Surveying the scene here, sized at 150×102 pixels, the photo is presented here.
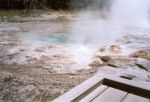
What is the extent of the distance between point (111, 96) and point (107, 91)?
0.32 feet

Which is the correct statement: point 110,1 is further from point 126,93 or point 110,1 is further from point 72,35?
point 126,93

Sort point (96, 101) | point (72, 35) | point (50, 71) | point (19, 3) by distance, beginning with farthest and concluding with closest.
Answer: point (19, 3) → point (72, 35) → point (50, 71) → point (96, 101)

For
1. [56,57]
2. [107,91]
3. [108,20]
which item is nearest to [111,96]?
[107,91]

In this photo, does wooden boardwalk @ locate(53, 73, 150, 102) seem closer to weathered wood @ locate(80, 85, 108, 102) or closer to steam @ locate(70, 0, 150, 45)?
weathered wood @ locate(80, 85, 108, 102)

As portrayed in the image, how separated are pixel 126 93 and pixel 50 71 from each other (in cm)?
154

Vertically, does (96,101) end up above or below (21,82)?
above

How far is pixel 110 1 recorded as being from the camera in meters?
12.1

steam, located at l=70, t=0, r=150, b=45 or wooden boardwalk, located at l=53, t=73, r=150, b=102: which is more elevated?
wooden boardwalk, located at l=53, t=73, r=150, b=102

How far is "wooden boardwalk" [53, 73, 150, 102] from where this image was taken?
2.09m

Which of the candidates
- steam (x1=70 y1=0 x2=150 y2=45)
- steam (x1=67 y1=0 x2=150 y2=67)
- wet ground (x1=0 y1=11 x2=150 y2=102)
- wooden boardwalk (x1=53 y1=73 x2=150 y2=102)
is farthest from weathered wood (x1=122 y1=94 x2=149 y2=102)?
steam (x1=70 y1=0 x2=150 y2=45)

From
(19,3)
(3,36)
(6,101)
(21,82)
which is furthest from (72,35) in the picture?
(19,3)

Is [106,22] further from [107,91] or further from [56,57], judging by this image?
[107,91]

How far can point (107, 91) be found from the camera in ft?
7.42

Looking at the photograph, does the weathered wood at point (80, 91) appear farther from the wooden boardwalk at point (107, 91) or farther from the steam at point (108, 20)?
the steam at point (108, 20)
